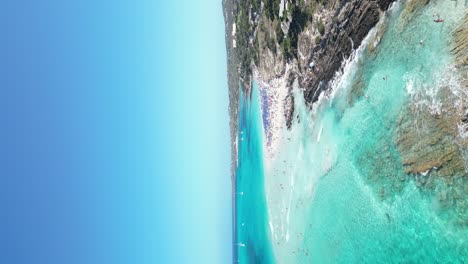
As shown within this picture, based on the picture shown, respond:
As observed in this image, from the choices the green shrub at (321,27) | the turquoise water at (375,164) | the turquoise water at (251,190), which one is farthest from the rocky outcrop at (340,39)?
the turquoise water at (251,190)

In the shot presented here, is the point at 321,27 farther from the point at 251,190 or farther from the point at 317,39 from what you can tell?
the point at 251,190

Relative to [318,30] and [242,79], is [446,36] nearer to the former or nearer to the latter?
[318,30]

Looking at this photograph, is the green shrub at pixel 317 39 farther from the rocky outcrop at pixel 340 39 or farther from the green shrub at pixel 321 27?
the green shrub at pixel 321 27

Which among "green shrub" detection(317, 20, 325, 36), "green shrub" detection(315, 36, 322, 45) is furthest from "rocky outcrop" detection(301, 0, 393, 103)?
"green shrub" detection(317, 20, 325, 36)

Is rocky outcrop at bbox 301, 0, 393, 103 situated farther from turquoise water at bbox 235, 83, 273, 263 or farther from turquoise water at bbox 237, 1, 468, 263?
turquoise water at bbox 235, 83, 273, 263

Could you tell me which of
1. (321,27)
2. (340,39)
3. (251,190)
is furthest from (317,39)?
(251,190)
